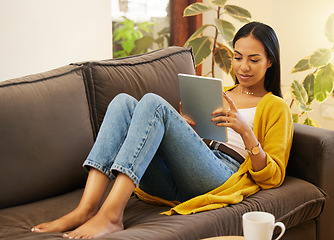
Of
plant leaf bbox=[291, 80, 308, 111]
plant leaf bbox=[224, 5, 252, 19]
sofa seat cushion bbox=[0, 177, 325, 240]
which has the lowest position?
sofa seat cushion bbox=[0, 177, 325, 240]

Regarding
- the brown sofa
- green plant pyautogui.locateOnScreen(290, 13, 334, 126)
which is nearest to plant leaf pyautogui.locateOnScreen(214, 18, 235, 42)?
green plant pyautogui.locateOnScreen(290, 13, 334, 126)

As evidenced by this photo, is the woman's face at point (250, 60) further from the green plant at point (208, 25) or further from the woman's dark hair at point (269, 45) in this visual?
the green plant at point (208, 25)

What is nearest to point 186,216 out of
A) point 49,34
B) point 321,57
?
point 49,34

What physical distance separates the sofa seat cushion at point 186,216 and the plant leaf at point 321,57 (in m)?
1.19

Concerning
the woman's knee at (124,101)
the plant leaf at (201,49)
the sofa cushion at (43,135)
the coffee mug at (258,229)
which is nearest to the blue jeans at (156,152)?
the woman's knee at (124,101)

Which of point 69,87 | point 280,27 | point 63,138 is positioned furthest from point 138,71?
point 280,27

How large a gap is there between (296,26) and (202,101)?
6.35 ft

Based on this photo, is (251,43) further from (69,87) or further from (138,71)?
(69,87)

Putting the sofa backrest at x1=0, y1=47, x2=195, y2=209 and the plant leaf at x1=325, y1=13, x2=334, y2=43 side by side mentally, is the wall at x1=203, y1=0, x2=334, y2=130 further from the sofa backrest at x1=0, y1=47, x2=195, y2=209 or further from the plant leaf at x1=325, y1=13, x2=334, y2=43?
the sofa backrest at x1=0, y1=47, x2=195, y2=209

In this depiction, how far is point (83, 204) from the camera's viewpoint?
150cm

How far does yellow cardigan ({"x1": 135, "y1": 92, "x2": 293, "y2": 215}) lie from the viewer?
1.60 metres

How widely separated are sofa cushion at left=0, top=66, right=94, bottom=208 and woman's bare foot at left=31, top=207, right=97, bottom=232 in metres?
0.29

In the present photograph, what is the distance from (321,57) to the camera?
2902mm

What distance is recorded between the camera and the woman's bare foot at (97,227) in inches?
55.3
